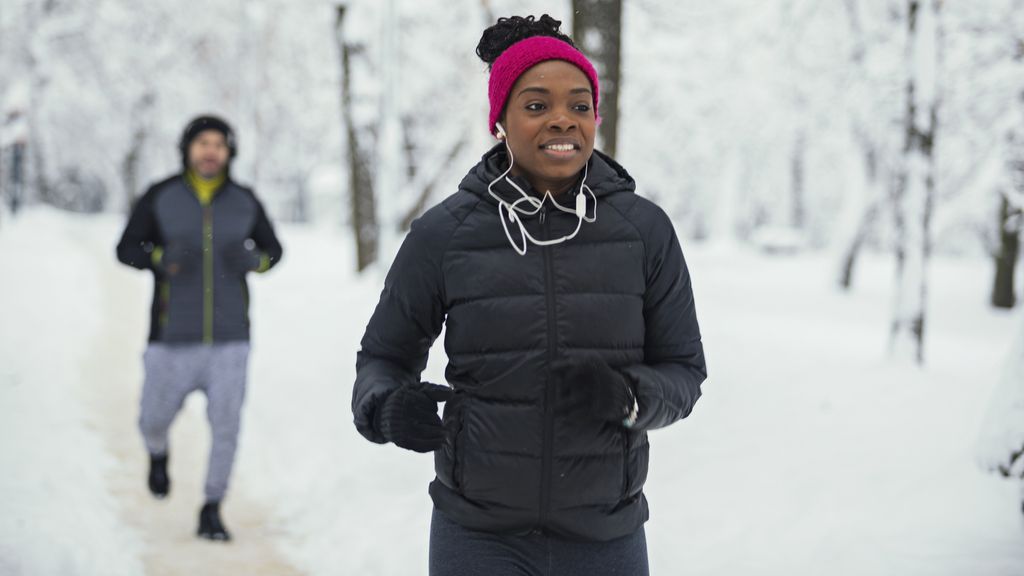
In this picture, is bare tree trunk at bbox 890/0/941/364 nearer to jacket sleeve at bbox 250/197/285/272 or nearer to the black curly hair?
jacket sleeve at bbox 250/197/285/272

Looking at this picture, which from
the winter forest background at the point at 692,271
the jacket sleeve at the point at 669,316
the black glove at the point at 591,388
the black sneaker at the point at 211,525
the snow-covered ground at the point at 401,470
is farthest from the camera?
the black sneaker at the point at 211,525

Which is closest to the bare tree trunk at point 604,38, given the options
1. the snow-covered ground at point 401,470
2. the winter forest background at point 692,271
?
the winter forest background at point 692,271

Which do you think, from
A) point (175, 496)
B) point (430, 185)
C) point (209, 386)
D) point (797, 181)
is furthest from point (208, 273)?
point (797, 181)

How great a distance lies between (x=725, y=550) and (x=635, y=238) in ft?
10.3

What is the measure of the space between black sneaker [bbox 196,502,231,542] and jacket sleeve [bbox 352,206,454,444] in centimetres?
337

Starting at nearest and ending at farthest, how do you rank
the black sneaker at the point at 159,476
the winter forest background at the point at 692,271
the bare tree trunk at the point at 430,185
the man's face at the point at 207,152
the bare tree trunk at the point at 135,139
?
the winter forest background at the point at 692,271 < the man's face at the point at 207,152 < the black sneaker at the point at 159,476 < the bare tree trunk at the point at 430,185 < the bare tree trunk at the point at 135,139

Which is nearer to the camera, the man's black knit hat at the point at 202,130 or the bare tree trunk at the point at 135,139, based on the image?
the man's black knit hat at the point at 202,130

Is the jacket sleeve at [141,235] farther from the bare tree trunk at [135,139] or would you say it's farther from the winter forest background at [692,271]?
the bare tree trunk at [135,139]

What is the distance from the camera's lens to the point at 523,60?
2270 mm

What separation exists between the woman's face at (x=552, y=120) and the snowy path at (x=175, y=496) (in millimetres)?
3477

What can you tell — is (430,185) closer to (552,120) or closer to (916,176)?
(916,176)

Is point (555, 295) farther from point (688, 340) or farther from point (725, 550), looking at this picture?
point (725, 550)

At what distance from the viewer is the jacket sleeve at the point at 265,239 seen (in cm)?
571

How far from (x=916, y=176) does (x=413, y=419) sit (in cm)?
918
